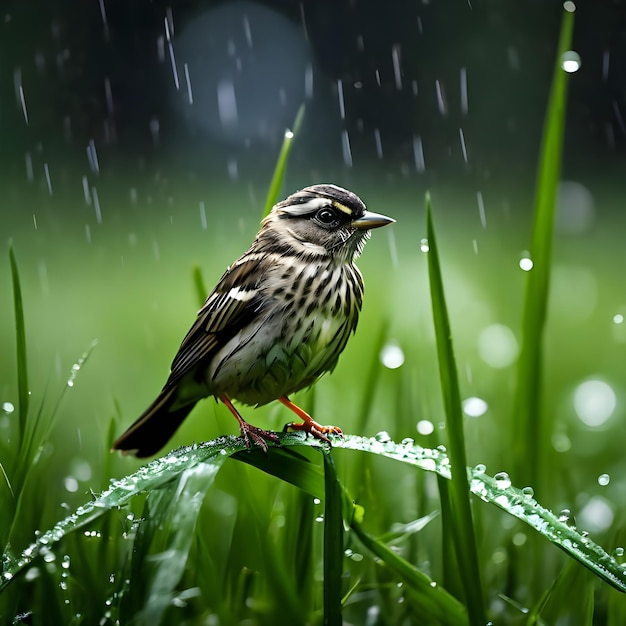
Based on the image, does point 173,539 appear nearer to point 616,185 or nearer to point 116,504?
point 116,504

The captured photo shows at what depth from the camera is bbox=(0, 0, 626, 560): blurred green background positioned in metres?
3.64

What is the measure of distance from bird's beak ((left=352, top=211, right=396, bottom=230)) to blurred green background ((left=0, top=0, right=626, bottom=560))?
0.55 m

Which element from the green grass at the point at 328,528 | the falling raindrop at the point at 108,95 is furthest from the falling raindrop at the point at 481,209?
the green grass at the point at 328,528

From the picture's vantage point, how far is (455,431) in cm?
159

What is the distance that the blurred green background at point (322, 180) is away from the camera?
364cm

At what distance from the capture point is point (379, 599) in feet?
7.00

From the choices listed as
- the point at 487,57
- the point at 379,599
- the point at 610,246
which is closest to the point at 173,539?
the point at 379,599

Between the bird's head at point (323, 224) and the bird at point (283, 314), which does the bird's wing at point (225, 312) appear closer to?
the bird at point (283, 314)

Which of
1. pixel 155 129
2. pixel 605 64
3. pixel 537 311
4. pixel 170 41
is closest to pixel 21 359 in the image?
pixel 537 311

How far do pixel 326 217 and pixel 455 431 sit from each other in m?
0.95

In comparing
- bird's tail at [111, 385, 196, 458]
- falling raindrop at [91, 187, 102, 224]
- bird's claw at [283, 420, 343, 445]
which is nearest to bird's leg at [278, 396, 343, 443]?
bird's claw at [283, 420, 343, 445]

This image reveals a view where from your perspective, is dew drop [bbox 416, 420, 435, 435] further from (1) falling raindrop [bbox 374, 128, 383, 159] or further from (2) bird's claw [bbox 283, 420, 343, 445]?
(1) falling raindrop [bbox 374, 128, 383, 159]

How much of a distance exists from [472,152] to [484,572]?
638cm

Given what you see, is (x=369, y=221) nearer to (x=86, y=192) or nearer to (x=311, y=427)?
(x=311, y=427)
